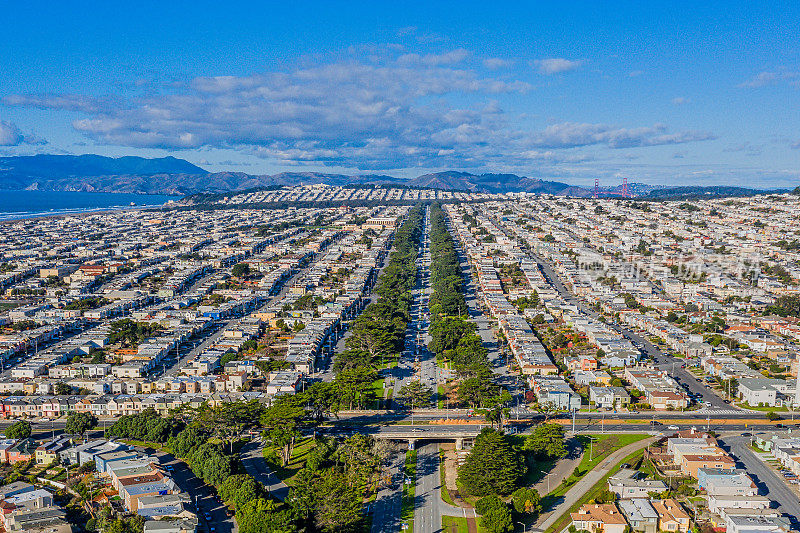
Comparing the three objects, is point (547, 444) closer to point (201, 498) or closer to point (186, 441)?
point (201, 498)

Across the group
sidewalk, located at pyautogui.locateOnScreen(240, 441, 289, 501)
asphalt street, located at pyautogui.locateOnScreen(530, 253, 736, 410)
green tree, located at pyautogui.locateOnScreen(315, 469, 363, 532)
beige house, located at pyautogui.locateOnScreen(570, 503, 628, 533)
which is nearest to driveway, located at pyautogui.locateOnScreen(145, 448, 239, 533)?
sidewalk, located at pyautogui.locateOnScreen(240, 441, 289, 501)

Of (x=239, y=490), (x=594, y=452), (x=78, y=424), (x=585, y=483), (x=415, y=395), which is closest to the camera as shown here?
(x=239, y=490)

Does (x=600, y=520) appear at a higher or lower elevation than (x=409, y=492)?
higher

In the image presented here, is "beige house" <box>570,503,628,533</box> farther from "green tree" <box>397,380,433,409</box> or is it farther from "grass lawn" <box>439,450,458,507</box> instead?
"green tree" <box>397,380,433,409</box>

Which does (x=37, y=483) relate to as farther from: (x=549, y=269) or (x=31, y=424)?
(x=549, y=269)

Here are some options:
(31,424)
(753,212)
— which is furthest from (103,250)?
(753,212)

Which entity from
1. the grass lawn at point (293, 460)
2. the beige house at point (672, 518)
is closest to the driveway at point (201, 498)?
the grass lawn at point (293, 460)

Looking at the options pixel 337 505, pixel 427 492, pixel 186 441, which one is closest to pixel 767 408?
pixel 427 492
